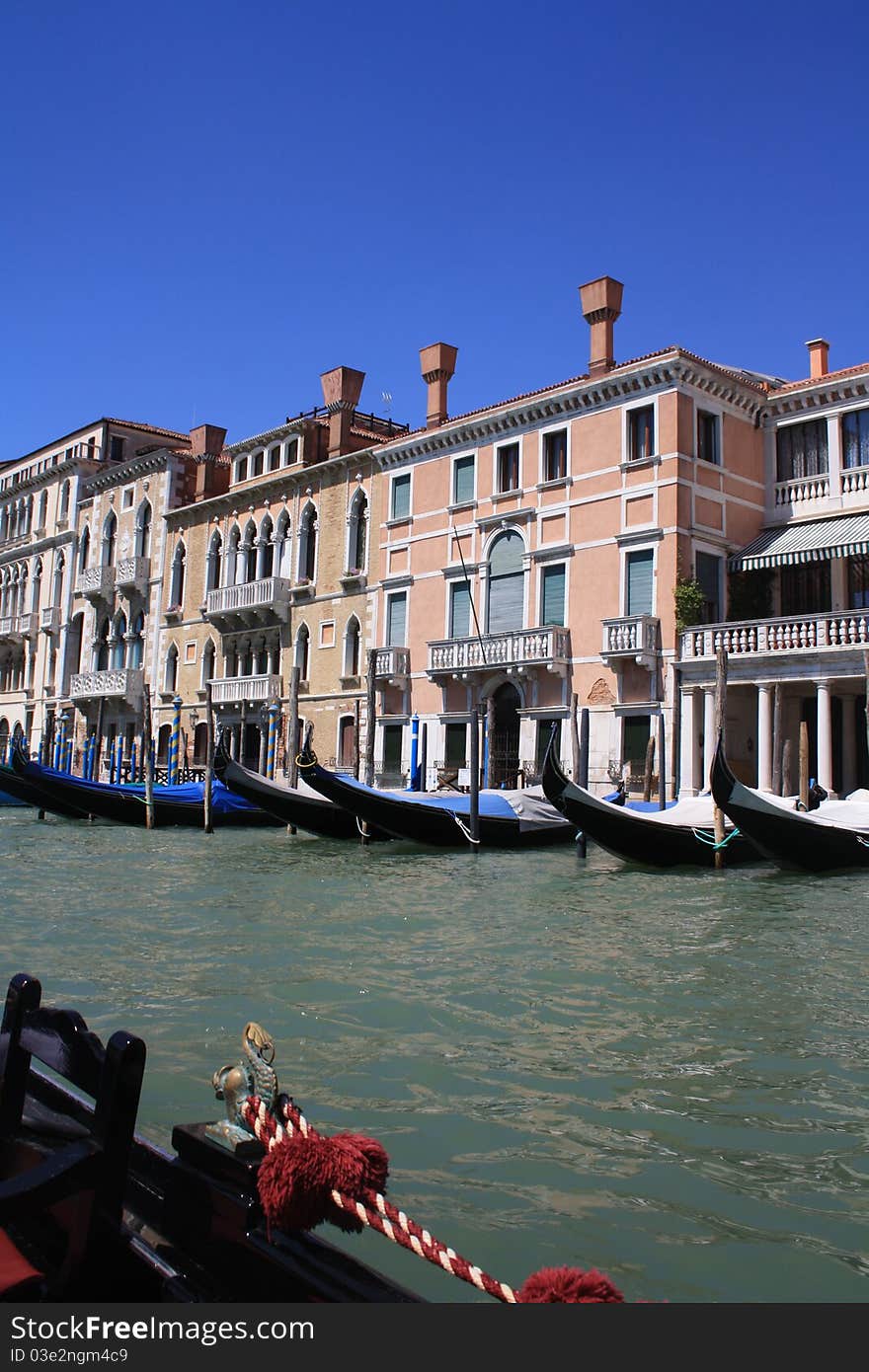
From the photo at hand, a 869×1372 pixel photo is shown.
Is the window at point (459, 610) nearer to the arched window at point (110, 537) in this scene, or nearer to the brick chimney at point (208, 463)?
the brick chimney at point (208, 463)

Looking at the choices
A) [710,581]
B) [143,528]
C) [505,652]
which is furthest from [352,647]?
[143,528]

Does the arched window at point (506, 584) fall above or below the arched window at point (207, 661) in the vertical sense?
above

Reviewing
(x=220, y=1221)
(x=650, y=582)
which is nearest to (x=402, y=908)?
(x=220, y=1221)

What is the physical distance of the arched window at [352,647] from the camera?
21672 mm

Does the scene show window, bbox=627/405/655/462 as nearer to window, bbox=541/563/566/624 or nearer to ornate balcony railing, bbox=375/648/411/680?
window, bbox=541/563/566/624

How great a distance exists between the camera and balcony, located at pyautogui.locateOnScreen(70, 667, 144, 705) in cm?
2722

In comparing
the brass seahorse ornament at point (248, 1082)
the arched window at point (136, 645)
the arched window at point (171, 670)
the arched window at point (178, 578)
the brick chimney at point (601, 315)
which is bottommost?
the brass seahorse ornament at point (248, 1082)

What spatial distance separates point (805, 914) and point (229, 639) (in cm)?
1879

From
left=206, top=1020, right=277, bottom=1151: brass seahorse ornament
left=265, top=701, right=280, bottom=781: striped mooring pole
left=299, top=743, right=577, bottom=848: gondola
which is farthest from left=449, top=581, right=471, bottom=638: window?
left=206, top=1020, right=277, bottom=1151: brass seahorse ornament

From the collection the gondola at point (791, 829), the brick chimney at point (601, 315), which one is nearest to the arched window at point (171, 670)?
the brick chimney at point (601, 315)

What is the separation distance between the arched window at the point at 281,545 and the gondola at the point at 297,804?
9398mm

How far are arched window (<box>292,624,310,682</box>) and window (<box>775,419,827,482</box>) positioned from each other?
1019 centimetres

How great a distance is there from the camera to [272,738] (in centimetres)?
2275

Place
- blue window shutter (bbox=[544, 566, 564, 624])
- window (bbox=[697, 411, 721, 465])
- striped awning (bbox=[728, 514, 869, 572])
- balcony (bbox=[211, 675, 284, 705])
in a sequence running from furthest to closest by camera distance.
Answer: balcony (bbox=[211, 675, 284, 705])
blue window shutter (bbox=[544, 566, 564, 624])
window (bbox=[697, 411, 721, 465])
striped awning (bbox=[728, 514, 869, 572])
